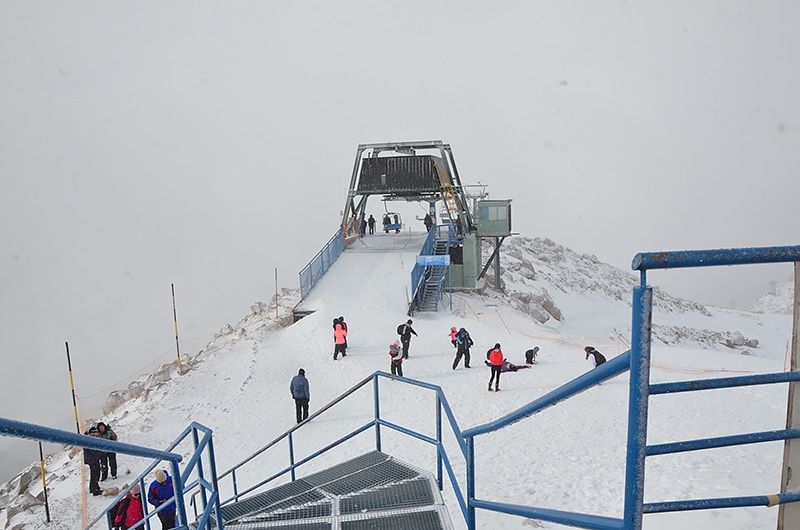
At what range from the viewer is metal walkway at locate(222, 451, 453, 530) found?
4199mm

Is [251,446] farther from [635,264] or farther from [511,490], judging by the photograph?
[635,264]

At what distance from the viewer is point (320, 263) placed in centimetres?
2162

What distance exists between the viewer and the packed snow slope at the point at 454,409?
6.80 meters

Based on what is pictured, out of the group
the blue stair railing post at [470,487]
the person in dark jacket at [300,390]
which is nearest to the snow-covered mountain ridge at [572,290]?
the person in dark jacket at [300,390]

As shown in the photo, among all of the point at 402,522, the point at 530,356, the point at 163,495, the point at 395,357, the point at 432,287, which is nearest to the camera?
the point at 402,522

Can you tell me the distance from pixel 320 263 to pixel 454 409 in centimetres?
1204

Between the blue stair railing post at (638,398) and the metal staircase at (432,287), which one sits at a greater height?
the blue stair railing post at (638,398)

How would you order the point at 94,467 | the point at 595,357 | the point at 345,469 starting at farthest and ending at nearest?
the point at 595,357
the point at 94,467
the point at 345,469

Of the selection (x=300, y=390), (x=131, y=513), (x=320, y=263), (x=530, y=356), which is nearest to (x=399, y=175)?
(x=320, y=263)

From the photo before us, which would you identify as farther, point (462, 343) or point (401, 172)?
point (401, 172)

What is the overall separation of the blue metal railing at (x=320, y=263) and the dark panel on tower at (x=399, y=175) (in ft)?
9.45

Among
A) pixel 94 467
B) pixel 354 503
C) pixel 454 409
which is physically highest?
pixel 354 503

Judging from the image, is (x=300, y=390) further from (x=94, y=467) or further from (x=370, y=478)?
(x=370, y=478)

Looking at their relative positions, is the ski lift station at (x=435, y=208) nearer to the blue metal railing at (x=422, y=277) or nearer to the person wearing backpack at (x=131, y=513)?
the blue metal railing at (x=422, y=277)
